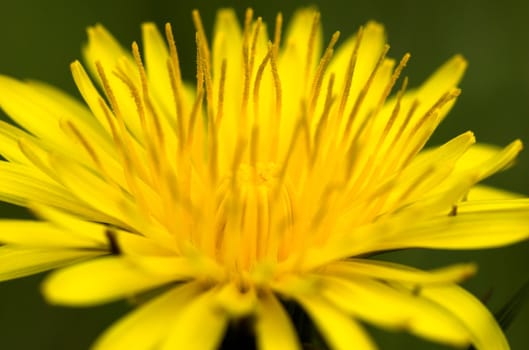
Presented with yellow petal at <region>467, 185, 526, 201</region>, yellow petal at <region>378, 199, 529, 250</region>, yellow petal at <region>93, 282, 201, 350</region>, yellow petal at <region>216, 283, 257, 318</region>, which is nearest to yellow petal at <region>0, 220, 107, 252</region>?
yellow petal at <region>93, 282, 201, 350</region>

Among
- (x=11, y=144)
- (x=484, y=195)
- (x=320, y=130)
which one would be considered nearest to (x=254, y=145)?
(x=320, y=130)

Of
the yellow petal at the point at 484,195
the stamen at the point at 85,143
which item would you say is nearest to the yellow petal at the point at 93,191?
the stamen at the point at 85,143

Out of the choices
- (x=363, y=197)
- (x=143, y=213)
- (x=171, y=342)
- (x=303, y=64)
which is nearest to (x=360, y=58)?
(x=303, y=64)

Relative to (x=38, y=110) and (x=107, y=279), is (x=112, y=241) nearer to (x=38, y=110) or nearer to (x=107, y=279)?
(x=107, y=279)

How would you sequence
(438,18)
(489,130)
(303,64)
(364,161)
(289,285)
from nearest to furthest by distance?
(289,285) < (364,161) < (303,64) < (489,130) < (438,18)

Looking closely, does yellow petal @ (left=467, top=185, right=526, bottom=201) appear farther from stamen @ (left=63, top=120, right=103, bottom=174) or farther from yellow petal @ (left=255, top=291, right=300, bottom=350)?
stamen @ (left=63, top=120, right=103, bottom=174)

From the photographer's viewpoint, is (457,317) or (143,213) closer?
(457,317)

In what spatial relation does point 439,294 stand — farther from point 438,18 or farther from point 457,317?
point 438,18
